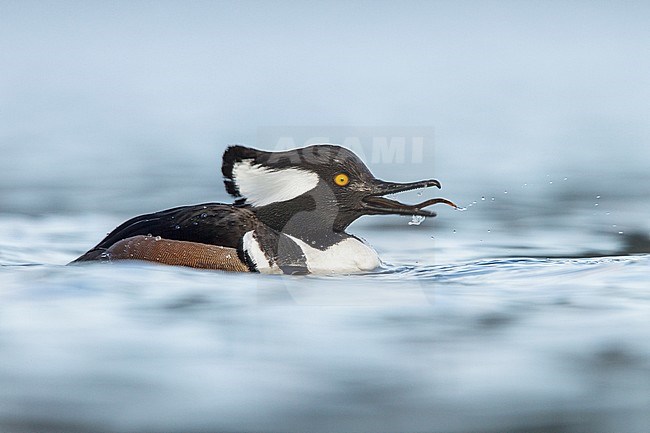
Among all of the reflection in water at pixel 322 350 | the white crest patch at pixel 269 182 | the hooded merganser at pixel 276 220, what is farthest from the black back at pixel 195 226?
the reflection in water at pixel 322 350

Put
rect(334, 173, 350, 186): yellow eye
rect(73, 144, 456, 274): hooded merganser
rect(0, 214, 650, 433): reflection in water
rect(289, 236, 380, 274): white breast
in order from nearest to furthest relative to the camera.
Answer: rect(0, 214, 650, 433): reflection in water, rect(73, 144, 456, 274): hooded merganser, rect(289, 236, 380, 274): white breast, rect(334, 173, 350, 186): yellow eye

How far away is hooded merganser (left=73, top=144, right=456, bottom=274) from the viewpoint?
689 centimetres

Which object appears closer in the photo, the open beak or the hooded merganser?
the hooded merganser

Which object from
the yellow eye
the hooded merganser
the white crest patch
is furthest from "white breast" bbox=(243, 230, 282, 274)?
the yellow eye

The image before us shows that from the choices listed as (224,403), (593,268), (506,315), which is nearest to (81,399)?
(224,403)

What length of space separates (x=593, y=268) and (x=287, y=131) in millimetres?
5031

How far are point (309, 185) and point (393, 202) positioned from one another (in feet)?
1.98

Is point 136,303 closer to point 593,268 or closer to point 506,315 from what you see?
point 506,315

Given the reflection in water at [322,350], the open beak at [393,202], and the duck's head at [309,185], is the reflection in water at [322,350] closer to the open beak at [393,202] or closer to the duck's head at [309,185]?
Answer: the open beak at [393,202]

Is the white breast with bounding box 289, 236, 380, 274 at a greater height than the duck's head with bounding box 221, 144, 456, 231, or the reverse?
the duck's head with bounding box 221, 144, 456, 231

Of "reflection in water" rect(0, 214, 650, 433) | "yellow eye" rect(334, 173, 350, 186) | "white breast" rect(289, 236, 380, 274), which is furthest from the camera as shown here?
"yellow eye" rect(334, 173, 350, 186)

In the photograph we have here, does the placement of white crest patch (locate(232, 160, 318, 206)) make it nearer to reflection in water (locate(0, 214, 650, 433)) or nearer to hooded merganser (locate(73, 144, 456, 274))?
hooded merganser (locate(73, 144, 456, 274))

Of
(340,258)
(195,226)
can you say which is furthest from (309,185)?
(195,226)

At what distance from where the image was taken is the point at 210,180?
11117 mm
